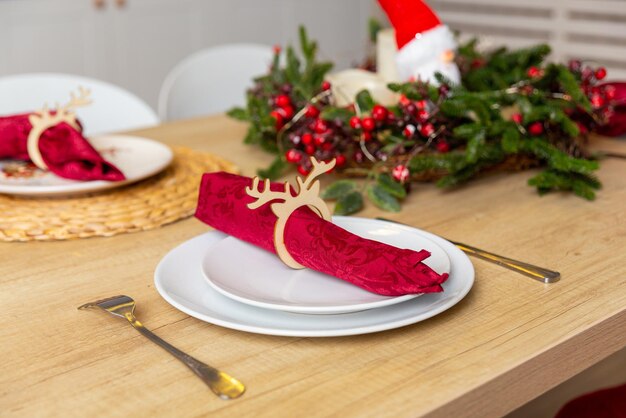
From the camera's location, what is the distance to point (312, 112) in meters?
1.24

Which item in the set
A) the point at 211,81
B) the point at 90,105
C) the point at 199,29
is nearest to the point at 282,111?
the point at 90,105

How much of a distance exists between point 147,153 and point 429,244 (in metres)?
0.58

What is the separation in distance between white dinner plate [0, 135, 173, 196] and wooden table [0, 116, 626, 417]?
0.13 m

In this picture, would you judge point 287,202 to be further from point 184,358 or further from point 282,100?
point 282,100

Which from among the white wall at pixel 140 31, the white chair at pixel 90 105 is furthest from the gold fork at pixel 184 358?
the white wall at pixel 140 31

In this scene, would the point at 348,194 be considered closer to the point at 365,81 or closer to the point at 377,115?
the point at 377,115

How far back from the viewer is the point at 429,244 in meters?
0.88

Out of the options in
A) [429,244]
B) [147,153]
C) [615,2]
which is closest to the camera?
[429,244]

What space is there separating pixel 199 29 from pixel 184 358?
2.88m

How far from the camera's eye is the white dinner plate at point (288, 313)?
2.36ft

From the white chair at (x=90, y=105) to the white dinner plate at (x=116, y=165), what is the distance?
0.45 m

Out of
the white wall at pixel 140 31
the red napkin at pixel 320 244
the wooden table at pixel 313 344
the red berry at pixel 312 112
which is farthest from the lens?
the white wall at pixel 140 31

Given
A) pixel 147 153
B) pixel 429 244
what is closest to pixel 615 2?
pixel 147 153

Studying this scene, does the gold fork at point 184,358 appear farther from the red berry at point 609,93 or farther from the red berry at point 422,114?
the red berry at point 609,93
